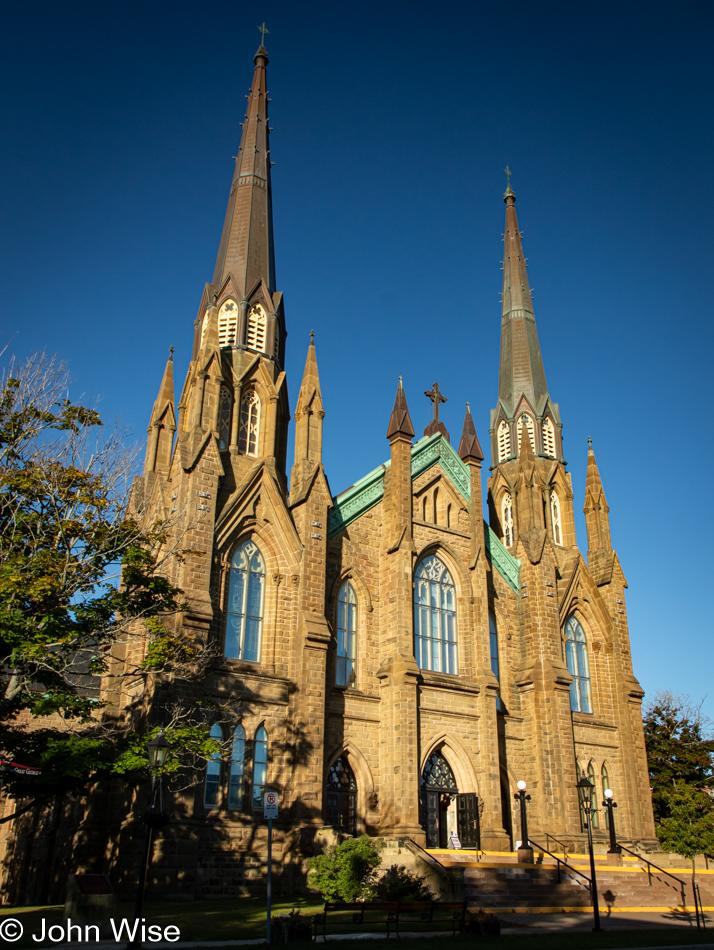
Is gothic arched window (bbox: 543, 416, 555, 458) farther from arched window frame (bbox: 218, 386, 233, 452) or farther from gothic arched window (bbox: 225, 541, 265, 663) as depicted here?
gothic arched window (bbox: 225, 541, 265, 663)

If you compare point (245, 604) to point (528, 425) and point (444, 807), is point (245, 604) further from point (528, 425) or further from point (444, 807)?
point (528, 425)

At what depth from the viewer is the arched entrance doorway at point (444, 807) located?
2694 cm

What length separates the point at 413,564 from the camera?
29188mm

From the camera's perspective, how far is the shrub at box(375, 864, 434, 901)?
62.2 ft

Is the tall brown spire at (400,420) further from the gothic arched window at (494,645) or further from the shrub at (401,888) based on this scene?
the shrub at (401,888)

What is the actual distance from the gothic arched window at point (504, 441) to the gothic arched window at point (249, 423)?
13.3 metres

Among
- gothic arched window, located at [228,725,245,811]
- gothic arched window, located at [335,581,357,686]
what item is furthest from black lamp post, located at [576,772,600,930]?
Answer: gothic arched window, located at [228,725,245,811]

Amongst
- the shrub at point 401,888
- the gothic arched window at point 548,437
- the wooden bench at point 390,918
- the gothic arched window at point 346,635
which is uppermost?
the gothic arched window at point 548,437

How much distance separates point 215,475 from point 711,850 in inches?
824

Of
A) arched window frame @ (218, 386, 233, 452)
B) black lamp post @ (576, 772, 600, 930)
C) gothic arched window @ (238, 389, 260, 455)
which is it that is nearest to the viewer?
black lamp post @ (576, 772, 600, 930)

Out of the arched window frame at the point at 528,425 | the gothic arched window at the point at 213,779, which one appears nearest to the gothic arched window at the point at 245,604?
the gothic arched window at the point at 213,779

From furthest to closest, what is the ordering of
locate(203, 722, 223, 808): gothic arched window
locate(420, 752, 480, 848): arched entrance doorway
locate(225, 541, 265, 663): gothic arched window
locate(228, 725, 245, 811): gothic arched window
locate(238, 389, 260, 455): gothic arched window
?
locate(238, 389, 260, 455): gothic arched window
locate(420, 752, 480, 848): arched entrance doorway
locate(225, 541, 265, 663): gothic arched window
locate(228, 725, 245, 811): gothic arched window
locate(203, 722, 223, 808): gothic arched window

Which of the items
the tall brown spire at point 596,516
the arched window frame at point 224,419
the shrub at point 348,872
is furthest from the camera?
the tall brown spire at point 596,516

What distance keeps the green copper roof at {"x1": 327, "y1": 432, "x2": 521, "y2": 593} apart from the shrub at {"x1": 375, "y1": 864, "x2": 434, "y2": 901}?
11480 mm
